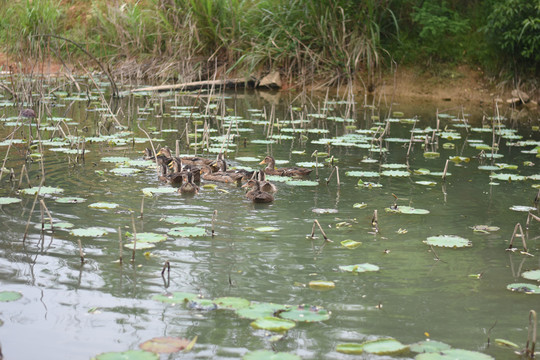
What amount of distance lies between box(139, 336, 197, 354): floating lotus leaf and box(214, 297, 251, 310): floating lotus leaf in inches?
20.0

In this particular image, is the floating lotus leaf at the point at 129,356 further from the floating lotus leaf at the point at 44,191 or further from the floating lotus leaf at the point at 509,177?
the floating lotus leaf at the point at 509,177

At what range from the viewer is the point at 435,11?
1770cm

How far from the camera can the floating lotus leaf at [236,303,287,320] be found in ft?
14.9

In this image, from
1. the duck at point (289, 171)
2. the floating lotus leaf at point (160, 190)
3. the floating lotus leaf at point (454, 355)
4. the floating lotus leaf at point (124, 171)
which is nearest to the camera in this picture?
the floating lotus leaf at point (454, 355)

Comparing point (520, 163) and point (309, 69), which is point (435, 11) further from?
point (520, 163)

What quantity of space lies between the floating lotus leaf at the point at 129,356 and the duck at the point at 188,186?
385 cm

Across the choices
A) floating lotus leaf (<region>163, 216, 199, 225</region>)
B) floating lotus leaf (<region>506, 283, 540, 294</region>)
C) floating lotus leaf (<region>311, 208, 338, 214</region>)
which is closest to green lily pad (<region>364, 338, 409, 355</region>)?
floating lotus leaf (<region>506, 283, 540, 294</region>)

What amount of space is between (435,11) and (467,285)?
13.5 m

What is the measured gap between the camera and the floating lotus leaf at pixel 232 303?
184 inches

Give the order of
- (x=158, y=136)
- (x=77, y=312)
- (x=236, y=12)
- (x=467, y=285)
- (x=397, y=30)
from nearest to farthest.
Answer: (x=77, y=312), (x=467, y=285), (x=158, y=136), (x=397, y=30), (x=236, y=12)

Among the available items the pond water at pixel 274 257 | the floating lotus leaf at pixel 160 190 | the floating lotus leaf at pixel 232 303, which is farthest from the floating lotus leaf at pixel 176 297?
the floating lotus leaf at pixel 160 190

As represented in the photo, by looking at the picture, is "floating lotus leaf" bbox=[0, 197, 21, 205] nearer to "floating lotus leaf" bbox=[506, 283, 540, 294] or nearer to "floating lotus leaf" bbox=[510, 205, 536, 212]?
"floating lotus leaf" bbox=[506, 283, 540, 294]

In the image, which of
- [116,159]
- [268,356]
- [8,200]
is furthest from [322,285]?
[116,159]

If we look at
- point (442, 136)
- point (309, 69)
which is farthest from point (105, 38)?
point (442, 136)
